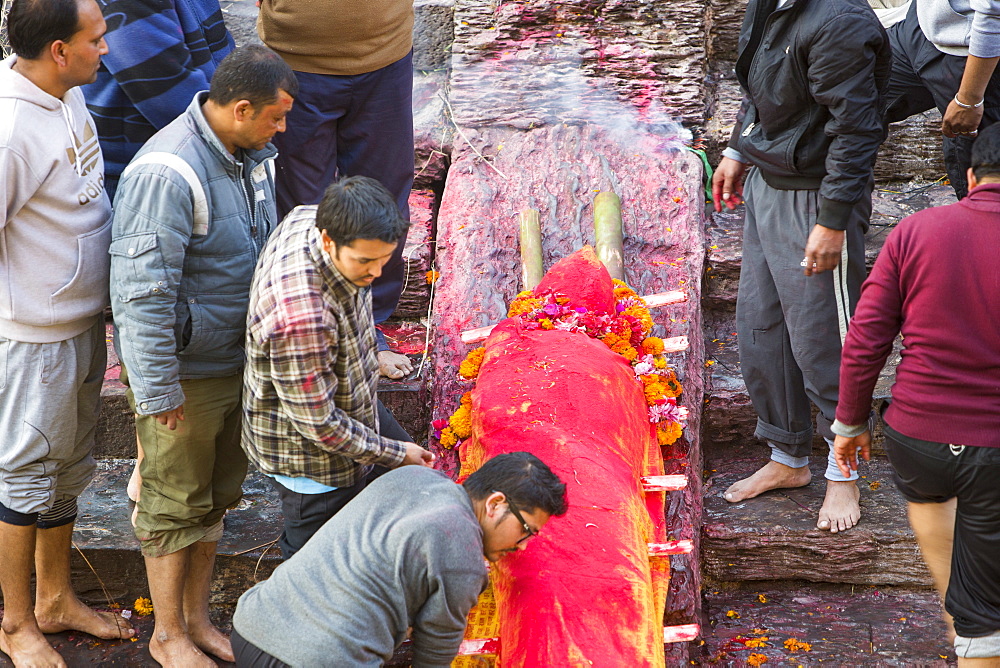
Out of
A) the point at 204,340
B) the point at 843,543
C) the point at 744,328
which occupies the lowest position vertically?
the point at 843,543

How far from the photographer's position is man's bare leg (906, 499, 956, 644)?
8.72 feet

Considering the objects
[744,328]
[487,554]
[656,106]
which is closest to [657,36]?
[656,106]

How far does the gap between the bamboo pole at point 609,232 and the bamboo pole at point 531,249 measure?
0.81 ft

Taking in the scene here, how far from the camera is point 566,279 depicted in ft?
11.0

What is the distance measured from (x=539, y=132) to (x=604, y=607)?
2736mm

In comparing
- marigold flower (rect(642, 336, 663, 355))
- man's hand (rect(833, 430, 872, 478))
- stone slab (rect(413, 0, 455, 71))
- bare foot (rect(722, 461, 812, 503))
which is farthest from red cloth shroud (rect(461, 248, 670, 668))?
stone slab (rect(413, 0, 455, 71))

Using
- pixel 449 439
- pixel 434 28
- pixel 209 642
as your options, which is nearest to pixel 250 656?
pixel 209 642

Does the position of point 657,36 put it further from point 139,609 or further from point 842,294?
point 139,609

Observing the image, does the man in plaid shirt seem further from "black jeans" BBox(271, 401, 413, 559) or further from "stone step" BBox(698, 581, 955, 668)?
"stone step" BBox(698, 581, 955, 668)

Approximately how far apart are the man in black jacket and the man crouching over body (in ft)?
5.11

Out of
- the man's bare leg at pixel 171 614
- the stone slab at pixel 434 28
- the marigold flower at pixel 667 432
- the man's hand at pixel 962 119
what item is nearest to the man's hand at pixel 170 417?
the man's bare leg at pixel 171 614

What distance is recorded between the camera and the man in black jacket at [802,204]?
3057 millimetres

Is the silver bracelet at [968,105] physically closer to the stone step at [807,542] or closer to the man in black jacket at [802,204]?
the man in black jacket at [802,204]

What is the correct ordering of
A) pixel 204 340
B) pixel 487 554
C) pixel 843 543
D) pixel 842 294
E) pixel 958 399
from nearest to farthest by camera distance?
pixel 487 554 < pixel 958 399 < pixel 204 340 < pixel 842 294 < pixel 843 543
